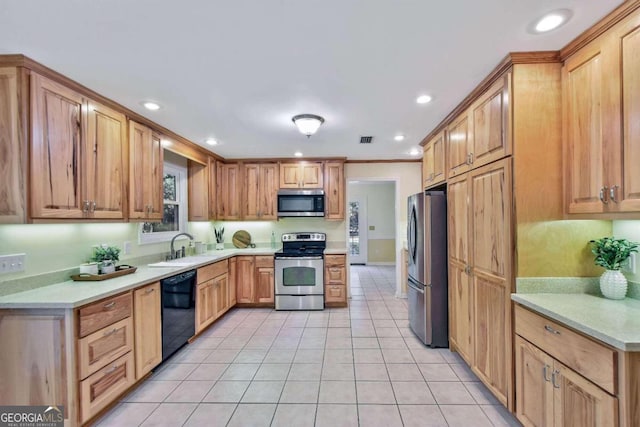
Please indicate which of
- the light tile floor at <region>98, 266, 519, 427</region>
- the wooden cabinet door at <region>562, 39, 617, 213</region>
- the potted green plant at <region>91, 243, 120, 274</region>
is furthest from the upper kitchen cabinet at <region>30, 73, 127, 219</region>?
the wooden cabinet door at <region>562, 39, 617, 213</region>

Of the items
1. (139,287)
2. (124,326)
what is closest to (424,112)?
(139,287)

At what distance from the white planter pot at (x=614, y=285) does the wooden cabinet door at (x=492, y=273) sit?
483 millimetres

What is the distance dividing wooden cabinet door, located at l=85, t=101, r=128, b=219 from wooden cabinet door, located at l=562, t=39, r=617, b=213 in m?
3.33

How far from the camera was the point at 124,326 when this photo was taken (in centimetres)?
224

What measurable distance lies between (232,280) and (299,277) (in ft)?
3.25

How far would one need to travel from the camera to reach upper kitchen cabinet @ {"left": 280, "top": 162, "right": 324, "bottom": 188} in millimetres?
4762

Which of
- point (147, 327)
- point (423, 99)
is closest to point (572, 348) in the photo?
point (423, 99)

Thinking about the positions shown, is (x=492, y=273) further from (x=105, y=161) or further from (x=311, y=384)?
(x=105, y=161)

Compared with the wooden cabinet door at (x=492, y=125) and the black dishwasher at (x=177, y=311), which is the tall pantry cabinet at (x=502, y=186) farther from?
the black dishwasher at (x=177, y=311)

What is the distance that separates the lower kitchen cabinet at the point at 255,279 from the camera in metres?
4.49

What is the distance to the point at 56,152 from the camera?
6.74 feet

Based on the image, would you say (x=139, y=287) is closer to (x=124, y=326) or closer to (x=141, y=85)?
(x=124, y=326)

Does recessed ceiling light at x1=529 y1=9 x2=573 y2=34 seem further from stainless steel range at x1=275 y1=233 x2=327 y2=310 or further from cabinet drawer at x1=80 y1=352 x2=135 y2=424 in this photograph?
stainless steel range at x1=275 y1=233 x2=327 y2=310

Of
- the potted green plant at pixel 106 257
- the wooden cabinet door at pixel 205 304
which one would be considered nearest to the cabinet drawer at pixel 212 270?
the wooden cabinet door at pixel 205 304
